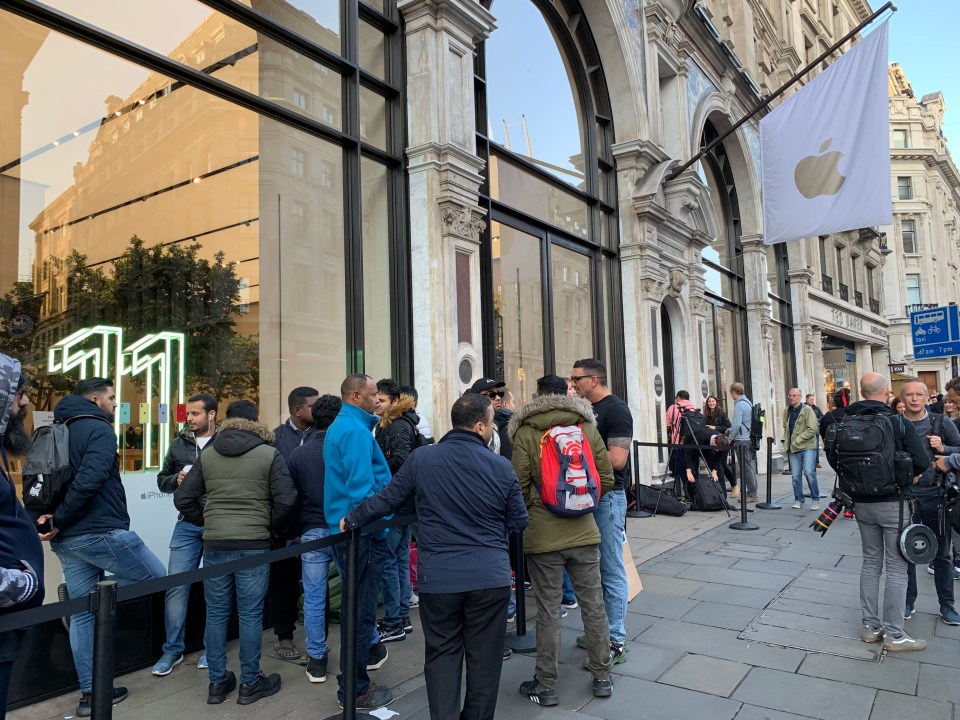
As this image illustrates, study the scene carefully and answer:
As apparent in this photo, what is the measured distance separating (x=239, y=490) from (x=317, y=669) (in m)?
1.27

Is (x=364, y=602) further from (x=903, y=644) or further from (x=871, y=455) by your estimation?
(x=903, y=644)

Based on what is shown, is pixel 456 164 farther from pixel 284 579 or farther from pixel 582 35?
pixel 582 35

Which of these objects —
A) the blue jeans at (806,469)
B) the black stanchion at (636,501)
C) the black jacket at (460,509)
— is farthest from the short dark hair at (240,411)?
the blue jeans at (806,469)

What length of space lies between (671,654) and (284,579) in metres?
2.85

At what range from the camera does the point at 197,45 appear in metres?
6.09

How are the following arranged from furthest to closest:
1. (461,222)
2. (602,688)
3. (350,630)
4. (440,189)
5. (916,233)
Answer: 1. (916,233)
2. (461,222)
3. (440,189)
4. (602,688)
5. (350,630)

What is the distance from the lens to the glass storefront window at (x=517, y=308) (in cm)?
927

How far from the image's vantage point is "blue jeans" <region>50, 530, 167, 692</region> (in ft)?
13.2

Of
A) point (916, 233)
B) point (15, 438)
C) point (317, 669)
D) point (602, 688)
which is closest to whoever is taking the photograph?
point (15, 438)

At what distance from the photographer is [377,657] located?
4523mm

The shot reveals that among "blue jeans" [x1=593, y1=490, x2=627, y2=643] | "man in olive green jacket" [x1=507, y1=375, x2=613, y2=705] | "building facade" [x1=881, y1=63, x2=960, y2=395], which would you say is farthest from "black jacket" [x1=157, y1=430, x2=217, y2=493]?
"building facade" [x1=881, y1=63, x2=960, y2=395]

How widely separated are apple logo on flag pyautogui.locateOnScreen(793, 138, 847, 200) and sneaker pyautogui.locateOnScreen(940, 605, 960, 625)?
8.11m

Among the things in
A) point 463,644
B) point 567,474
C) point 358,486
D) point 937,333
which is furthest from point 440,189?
point 937,333

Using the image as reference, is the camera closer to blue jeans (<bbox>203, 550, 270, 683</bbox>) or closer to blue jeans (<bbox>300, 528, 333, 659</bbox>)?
blue jeans (<bbox>300, 528, 333, 659</bbox>)
